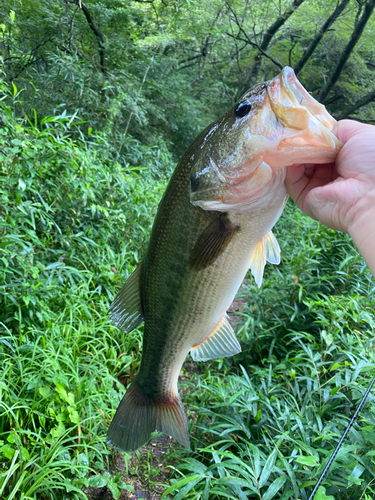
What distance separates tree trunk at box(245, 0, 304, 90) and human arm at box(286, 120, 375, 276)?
9386mm

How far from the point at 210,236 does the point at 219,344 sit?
2.04ft

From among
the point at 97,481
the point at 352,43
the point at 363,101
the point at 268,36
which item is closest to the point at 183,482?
the point at 97,481

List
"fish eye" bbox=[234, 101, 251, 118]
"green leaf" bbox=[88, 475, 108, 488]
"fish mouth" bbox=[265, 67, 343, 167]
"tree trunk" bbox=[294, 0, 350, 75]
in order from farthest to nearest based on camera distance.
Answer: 1. "tree trunk" bbox=[294, 0, 350, 75]
2. "green leaf" bbox=[88, 475, 108, 488]
3. "fish eye" bbox=[234, 101, 251, 118]
4. "fish mouth" bbox=[265, 67, 343, 167]

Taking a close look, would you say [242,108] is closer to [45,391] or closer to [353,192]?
[353,192]

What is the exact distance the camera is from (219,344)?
1.69 meters

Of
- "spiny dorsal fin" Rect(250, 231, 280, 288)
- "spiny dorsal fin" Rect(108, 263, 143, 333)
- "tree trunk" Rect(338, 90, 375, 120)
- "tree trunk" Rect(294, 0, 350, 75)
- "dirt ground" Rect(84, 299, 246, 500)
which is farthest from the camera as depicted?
"tree trunk" Rect(338, 90, 375, 120)

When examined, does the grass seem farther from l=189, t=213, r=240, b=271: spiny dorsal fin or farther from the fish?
l=189, t=213, r=240, b=271: spiny dorsal fin

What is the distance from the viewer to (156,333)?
1.66 metres

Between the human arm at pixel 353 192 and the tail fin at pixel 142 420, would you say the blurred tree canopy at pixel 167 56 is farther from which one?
the tail fin at pixel 142 420

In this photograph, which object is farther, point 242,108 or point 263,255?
point 263,255

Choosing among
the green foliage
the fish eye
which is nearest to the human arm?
the fish eye

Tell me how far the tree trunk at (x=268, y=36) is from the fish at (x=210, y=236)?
9.46 metres

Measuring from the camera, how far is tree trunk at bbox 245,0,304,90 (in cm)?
873

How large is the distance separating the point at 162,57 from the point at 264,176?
9221 millimetres
